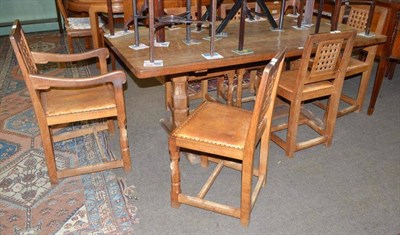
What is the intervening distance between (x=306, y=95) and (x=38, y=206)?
5.57 feet

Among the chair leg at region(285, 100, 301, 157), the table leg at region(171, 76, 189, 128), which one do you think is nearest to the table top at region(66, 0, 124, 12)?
the table leg at region(171, 76, 189, 128)

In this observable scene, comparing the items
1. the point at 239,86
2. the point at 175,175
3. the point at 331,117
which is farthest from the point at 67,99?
the point at 331,117

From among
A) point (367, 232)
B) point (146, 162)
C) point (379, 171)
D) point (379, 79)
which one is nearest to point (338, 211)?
point (367, 232)

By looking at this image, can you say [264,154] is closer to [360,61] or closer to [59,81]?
[59,81]

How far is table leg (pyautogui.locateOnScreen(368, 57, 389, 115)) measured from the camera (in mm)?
2839

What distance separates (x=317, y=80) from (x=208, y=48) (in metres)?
0.70

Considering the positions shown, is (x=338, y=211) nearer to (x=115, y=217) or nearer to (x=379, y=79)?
(x=115, y=217)

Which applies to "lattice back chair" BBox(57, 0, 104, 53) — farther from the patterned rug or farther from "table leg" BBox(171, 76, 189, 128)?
"table leg" BBox(171, 76, 189, 128)

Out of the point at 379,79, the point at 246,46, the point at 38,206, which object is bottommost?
the point at 38,206

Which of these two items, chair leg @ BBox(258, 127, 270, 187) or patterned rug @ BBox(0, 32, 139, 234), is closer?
patterned rug @ BBox(0, 32, 139, 234)

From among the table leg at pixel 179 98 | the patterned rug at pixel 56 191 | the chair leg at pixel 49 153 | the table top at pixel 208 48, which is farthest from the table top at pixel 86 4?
the chair leg at pixel 49 153

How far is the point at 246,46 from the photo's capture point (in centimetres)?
210

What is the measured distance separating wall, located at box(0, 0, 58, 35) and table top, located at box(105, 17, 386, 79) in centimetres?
352

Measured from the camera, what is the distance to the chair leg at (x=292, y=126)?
88.8 inches
